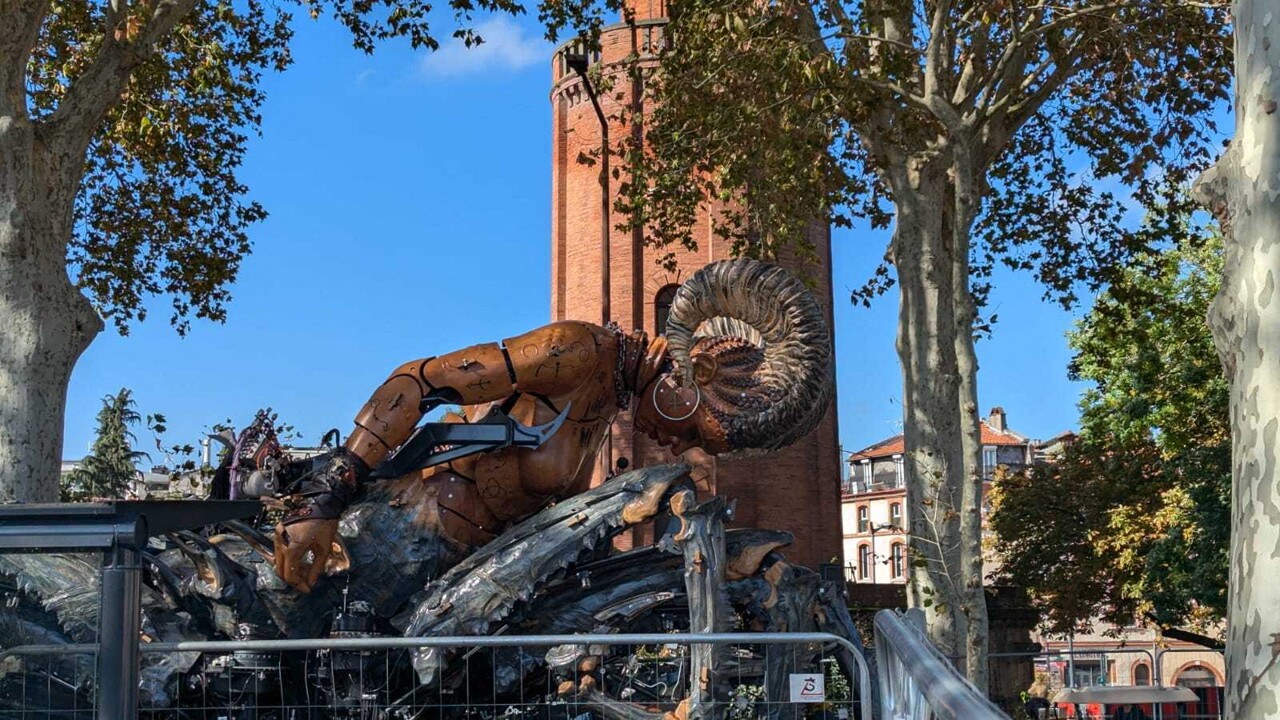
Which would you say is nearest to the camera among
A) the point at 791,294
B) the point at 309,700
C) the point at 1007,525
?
the point at 309,700

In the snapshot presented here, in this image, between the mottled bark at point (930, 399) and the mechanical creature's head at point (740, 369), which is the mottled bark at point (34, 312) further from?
the mottled bark at point (930, 399)

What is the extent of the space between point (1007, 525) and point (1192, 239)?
1299 centimetres

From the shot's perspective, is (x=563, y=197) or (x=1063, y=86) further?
(x=563, y=197)

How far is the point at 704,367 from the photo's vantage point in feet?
32.5

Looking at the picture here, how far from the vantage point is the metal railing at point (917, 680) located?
228cm

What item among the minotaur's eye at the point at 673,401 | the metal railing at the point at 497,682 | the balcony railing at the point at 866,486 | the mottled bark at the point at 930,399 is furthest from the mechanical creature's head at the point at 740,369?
the balcony railing at the point at 866,486

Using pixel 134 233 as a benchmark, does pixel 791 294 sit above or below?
below

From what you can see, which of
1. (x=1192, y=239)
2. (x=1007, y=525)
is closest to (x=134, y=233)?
(x=1192, y=239)

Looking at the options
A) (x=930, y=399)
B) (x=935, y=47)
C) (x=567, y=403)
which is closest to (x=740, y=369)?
(x=567, y=403)

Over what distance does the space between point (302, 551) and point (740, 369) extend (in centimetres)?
331

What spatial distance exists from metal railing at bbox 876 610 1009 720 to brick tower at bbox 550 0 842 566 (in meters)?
23.9

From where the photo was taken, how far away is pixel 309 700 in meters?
7.99

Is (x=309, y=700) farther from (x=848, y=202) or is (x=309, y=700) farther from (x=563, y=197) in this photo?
(x=563, y=197)

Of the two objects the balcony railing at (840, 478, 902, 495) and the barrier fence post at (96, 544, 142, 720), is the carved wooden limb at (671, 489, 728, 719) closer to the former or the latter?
the barrier fence post at (96, 544, 142, 720)
